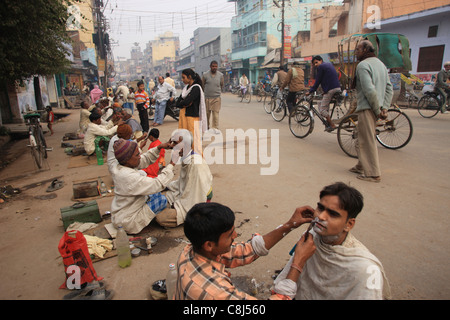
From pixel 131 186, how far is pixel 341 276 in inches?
87.6

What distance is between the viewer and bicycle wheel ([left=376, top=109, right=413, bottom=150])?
5.65 m

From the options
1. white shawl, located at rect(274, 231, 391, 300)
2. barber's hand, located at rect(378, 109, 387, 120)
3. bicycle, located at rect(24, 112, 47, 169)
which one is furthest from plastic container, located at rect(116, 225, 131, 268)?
bicycle, located at rect(24, 112, 47, 169)

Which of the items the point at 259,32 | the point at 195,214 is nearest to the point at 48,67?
the point at 195,214

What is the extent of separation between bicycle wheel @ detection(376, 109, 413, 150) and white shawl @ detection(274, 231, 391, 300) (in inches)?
186

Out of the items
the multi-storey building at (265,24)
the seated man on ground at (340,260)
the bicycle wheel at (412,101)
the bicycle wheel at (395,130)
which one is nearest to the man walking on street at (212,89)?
the bicycle wheel at (395,130)

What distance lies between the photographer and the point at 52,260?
2953mm

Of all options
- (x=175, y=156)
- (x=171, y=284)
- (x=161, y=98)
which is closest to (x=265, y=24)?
(x=161, y=98)

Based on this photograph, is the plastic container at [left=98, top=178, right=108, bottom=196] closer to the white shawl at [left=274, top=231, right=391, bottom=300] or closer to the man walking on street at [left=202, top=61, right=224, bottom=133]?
the white shawl at [left=274, top=231, right=391, bottom=300]

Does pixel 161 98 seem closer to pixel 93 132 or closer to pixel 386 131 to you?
pixel 93 132

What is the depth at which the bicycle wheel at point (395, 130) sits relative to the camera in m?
5.65
